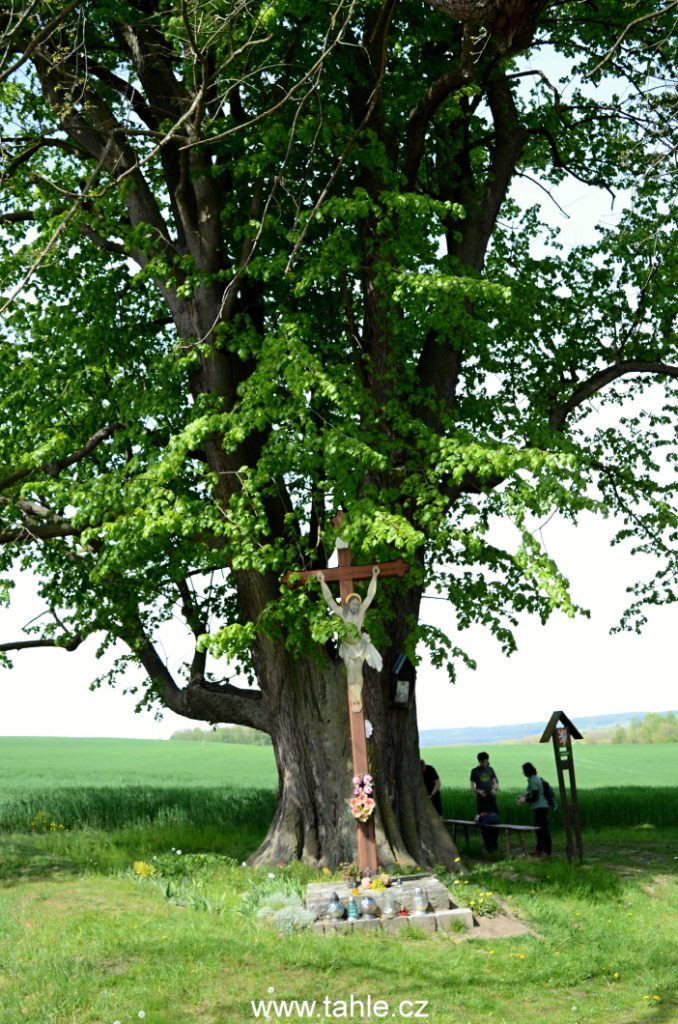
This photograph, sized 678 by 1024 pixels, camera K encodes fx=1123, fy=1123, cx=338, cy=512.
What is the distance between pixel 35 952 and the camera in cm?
1025

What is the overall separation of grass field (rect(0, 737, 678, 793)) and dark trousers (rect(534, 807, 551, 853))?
39.6 feet

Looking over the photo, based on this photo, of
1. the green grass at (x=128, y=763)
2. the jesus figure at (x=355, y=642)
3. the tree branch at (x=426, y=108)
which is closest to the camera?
the jesus figure at (x=355, y=642)

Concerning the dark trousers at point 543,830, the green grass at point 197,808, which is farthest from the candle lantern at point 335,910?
the green grass at point 197,808

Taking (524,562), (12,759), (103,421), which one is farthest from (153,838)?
(12,759)

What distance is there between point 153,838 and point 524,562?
7553 mm

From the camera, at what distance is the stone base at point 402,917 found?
433 inches

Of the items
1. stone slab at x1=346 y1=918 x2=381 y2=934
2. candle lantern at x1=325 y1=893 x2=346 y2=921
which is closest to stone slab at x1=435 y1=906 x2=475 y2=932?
stone slab at x1=346 y1=918 x2=381 y2=934

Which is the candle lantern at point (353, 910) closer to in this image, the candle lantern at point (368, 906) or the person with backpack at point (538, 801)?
the candle lantern at point (368, 906)

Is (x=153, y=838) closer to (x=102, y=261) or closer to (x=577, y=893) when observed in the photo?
(x=577, y=893)

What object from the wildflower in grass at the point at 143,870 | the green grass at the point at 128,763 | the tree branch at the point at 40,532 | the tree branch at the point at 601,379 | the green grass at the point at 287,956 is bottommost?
the green grass at the point at 287,956

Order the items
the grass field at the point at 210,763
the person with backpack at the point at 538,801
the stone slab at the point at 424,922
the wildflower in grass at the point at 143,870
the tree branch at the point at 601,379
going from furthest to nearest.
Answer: the grass field at the point at 210,763 → the tree branch at the point at 601,379 → the person with backpack at the point at 538,801 → the wildflower in grass at the point at 143,870 → the stone slab at the point at 424,922

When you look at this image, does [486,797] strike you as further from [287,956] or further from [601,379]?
[287,956]

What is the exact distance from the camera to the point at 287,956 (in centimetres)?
970

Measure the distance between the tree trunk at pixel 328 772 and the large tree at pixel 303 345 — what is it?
4cm
